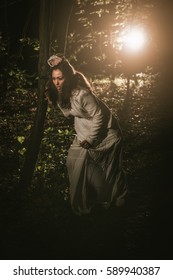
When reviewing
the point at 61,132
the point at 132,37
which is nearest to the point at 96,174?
the point at 61,132

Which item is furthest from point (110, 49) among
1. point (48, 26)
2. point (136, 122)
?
point (48, 26)

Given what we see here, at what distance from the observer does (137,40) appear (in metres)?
15.9

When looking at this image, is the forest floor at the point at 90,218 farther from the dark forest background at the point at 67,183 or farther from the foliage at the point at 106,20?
the foliage at the point at 106,20

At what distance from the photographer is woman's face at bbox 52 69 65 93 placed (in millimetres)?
4857

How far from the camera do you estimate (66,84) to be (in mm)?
4902

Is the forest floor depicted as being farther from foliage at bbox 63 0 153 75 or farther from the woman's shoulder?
foliage at bbox 63 0 153 75

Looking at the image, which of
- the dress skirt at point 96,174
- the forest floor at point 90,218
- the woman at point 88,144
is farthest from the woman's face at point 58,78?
the forest floor at point 90,218

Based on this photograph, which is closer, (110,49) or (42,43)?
(42,43)

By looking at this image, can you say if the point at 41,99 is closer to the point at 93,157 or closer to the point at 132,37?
the point at 93,157

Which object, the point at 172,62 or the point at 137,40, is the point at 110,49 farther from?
the point at 172,62

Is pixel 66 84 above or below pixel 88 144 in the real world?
above

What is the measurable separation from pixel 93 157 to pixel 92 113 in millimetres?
767
